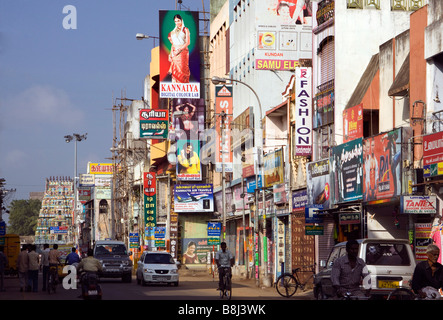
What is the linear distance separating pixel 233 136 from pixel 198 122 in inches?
636

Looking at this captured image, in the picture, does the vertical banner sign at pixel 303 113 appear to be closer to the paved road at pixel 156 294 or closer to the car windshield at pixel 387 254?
the paved road at pixel 156 294

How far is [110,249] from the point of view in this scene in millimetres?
47344

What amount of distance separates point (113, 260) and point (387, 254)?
2524cm

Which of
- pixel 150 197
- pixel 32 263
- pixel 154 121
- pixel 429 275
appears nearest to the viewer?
pixel 429 275

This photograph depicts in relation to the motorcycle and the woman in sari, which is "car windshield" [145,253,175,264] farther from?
the woman in sari

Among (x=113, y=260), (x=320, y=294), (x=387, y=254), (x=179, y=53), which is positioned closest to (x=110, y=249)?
(x=113, y=260)

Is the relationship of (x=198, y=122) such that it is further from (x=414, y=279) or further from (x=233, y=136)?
(x=414, y=279)

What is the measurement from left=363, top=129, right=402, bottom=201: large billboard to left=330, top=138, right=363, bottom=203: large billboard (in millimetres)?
536

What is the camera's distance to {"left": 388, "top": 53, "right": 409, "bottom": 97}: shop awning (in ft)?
102

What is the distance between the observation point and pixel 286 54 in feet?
174

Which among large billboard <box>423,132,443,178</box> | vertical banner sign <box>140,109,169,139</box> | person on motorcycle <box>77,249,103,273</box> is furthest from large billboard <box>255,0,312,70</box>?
person on motorcycle <box>77,249,103,273</box>

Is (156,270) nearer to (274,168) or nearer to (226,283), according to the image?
(274,168)
